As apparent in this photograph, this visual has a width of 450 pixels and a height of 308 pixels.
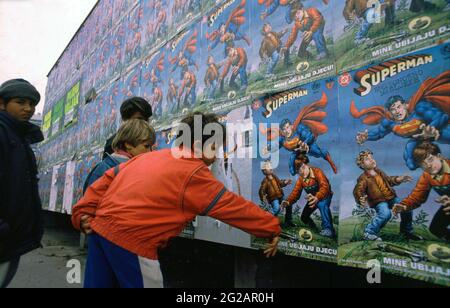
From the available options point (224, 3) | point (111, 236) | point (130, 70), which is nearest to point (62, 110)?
point (130, 70)

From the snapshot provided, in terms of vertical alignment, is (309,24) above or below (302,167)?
above

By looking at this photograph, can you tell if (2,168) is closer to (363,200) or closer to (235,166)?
(235,166)

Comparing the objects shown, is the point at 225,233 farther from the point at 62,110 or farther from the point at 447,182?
the point at 62,110

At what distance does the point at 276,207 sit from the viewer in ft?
9.11

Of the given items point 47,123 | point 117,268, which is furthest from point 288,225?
point 47,123

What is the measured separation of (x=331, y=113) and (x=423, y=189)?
0.82 metres

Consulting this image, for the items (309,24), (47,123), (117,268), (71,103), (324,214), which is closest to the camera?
(117,268)

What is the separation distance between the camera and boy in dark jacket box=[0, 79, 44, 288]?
2010 millimetres


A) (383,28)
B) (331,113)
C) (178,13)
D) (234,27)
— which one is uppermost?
(178,13)

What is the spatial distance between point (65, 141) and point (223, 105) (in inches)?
360

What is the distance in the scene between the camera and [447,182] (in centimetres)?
170

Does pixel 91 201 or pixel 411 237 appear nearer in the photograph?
pixel 411 237

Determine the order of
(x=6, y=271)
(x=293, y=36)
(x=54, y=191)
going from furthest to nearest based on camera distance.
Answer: (x=54, y=191) → (x=293, y=36) → (x=6, y=271)

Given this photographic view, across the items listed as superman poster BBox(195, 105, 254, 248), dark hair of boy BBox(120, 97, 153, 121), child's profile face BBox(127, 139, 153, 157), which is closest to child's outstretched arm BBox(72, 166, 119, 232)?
child's profile face BBox(127, 139, 153, 157)
